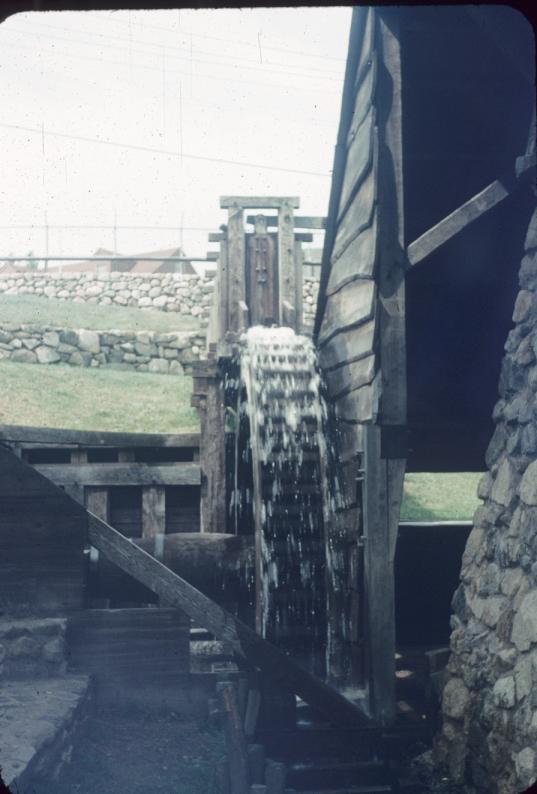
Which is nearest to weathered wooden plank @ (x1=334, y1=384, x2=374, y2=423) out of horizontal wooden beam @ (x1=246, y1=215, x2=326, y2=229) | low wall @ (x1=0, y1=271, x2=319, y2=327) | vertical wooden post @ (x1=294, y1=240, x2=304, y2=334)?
vertical wooden post @ (x1=294, y1=240, x2=304, y2=334)

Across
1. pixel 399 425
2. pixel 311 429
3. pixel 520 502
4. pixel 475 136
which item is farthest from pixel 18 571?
pixel 475 136

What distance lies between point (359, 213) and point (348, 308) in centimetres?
65

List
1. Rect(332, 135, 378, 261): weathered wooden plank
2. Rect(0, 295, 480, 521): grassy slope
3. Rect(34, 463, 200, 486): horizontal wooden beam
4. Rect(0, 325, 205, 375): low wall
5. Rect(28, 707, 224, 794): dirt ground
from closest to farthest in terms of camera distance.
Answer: Rect(28, 707, 224, 794): dirt ground < Rect(332, 135, 378, 261): weathered wooden plank < Rect(34, 463, 200, 486): horizontal wooden beam < Rect(0, 295, 480, 521): grassy slope < Rect(0, 325, 205, 375): low wall

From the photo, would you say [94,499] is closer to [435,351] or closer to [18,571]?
[18,571]

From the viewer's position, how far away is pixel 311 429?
595cm

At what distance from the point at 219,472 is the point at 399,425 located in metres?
2.56

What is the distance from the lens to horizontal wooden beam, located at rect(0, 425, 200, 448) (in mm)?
7188

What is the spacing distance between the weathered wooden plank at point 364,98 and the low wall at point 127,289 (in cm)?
1404

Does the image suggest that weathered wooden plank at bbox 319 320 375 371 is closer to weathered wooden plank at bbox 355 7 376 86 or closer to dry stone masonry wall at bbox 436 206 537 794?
dry stone masonry wall at bbox 436 206 537 794

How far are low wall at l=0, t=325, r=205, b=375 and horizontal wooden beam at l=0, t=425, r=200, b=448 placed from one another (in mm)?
8931

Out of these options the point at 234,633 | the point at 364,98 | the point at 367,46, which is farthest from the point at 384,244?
the point at 234,633

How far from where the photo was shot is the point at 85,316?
1892cm

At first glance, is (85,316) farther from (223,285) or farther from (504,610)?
(504,610)

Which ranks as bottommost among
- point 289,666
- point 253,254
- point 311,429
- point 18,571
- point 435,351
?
point 289,666
